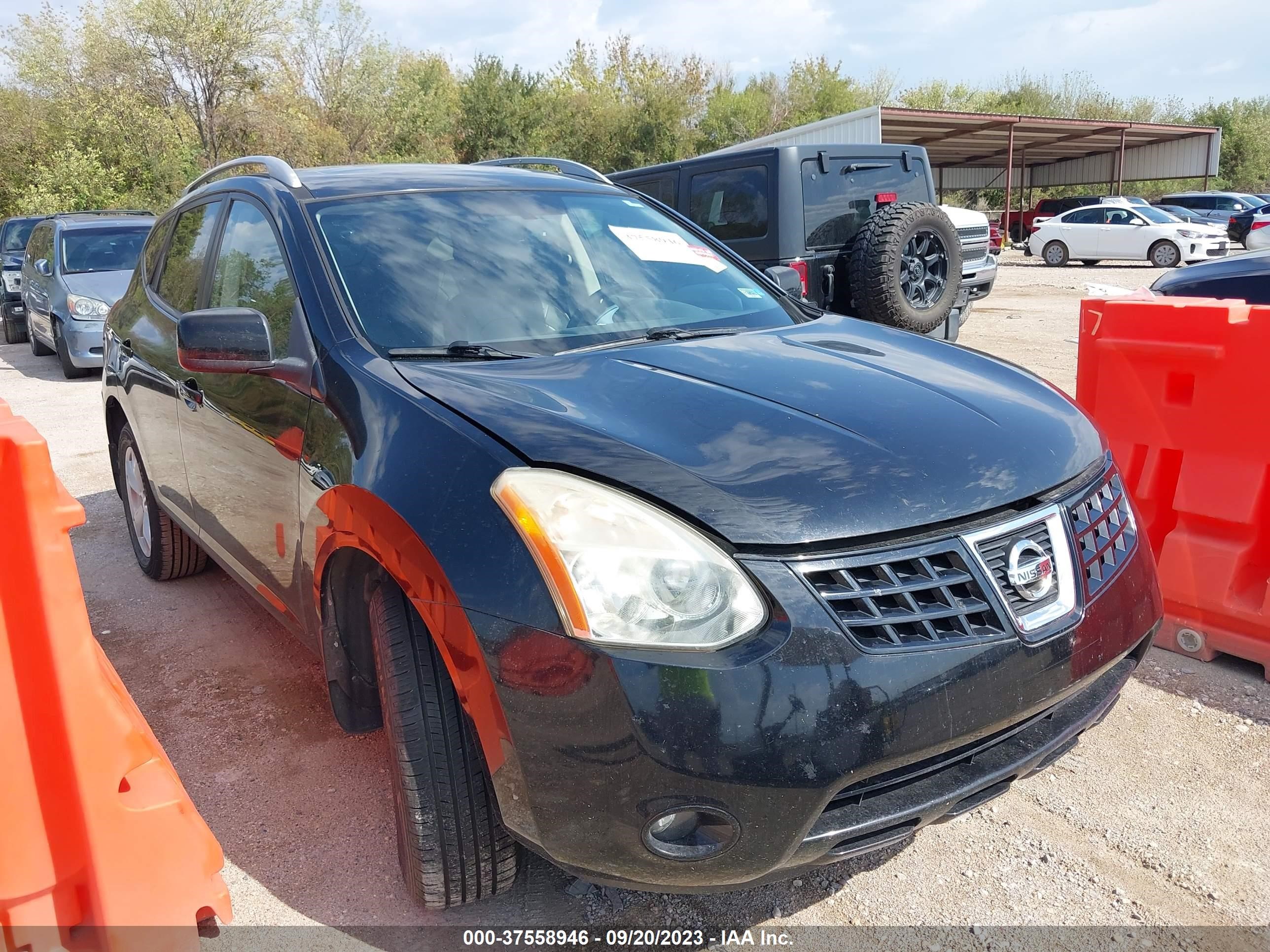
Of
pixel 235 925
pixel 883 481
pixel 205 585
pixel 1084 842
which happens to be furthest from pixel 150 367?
pixel 1084 842

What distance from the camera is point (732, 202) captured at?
8.22m

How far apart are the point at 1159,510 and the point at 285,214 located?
3.07 metres

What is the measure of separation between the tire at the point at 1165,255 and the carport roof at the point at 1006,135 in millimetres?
5685

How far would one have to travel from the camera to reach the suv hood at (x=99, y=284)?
35.6 ft

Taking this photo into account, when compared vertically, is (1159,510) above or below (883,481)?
below

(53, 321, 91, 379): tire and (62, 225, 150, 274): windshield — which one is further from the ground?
(62, 225, 150, 274): windshield

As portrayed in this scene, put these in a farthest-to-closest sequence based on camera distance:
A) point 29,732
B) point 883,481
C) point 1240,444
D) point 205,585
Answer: point 205,585 → point 1240,444 → point 883,481 → point 29,732

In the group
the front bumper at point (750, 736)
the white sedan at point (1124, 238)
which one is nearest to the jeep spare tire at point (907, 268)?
the front bumper at point (750, 736)

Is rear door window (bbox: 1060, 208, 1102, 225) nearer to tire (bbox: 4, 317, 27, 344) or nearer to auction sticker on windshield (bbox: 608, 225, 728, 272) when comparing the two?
tire (bbox: 4, 317, 27, 344)

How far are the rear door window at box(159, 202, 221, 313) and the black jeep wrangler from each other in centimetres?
476

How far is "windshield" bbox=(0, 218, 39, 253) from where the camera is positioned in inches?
625

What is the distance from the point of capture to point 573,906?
2221 mm

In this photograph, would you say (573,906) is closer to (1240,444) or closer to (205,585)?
(1240,444)

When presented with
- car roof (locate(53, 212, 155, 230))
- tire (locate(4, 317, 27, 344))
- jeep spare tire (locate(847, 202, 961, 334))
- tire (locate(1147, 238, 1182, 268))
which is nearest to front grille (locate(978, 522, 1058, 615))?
jeep spare tire (locate(847, 202, 961, 334))
